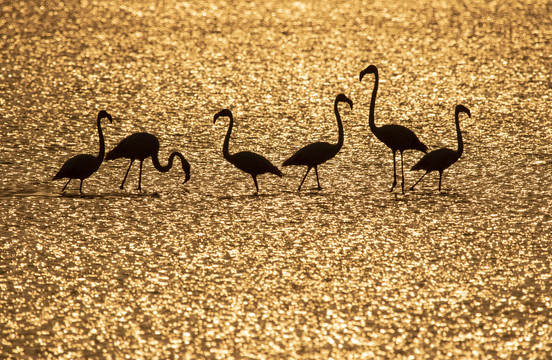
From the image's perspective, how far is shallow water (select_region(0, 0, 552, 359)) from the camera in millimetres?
7047

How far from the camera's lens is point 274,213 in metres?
10.1

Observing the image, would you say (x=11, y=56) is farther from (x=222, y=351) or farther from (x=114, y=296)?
(x=222, y=351)

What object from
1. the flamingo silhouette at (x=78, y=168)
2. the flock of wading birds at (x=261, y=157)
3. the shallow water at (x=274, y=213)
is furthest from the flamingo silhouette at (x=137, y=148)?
the flamingo silhouette at (x=78, y=168)

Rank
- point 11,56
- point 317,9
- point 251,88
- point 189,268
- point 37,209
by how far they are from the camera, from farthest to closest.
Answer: point 317,9 < point 11,56 < point 251,88 < point 37,209 < point 189,268

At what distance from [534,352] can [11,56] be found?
1479cm

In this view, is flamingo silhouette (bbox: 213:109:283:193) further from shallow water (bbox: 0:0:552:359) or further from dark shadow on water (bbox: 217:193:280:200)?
shallow water (bbox: 0:0:552:359)

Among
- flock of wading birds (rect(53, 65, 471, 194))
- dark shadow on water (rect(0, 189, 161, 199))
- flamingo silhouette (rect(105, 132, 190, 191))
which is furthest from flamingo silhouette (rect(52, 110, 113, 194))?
flamingo silhouette (rect(105, 132, 190, 191))

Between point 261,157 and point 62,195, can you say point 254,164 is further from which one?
point 62,195

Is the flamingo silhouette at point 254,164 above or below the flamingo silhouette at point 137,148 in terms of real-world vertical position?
below

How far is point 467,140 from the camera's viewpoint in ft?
43.4

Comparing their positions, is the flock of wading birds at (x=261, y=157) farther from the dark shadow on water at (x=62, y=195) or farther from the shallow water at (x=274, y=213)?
the shallow water at (x=274, y=213)

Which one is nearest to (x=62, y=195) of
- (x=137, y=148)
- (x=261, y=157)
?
(x=137, y=148)

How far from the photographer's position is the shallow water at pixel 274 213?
705 cm

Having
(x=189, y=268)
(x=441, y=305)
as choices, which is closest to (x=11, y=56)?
(x=189, y=268)
